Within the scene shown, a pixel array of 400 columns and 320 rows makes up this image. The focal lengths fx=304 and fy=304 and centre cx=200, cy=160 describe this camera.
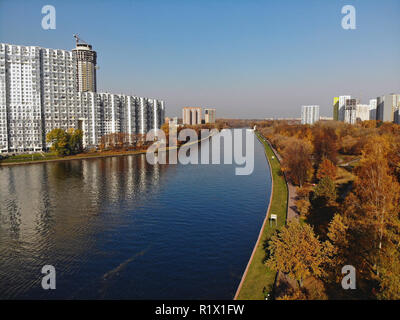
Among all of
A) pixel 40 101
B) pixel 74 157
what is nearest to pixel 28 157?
pixel 74 157

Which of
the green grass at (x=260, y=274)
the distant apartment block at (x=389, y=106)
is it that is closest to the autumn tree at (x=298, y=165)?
the green grass at (x=260, y=274)

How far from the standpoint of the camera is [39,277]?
15.2m

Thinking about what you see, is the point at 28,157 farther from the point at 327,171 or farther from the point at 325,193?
the point at 325,193

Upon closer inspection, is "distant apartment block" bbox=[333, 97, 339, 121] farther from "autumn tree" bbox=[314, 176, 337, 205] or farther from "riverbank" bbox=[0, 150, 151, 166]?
"autumn tree" bbox=[314, 176, 337, 205]

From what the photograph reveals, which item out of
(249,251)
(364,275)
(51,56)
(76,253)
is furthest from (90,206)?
(51,56)

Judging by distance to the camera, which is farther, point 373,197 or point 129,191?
point 129,191

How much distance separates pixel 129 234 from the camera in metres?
20.4

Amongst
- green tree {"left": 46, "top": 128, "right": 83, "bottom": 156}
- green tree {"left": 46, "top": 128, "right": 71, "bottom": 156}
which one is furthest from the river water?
green tree {"left": 46, "top": 128, "right": 83, "bottom": 156}

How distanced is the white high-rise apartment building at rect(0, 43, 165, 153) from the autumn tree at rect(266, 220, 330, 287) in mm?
56882

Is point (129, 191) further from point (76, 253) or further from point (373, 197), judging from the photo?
point (373, 197)

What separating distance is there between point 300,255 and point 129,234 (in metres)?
11.5

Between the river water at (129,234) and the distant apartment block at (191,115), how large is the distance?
499 feet

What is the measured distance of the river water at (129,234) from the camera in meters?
14.5
